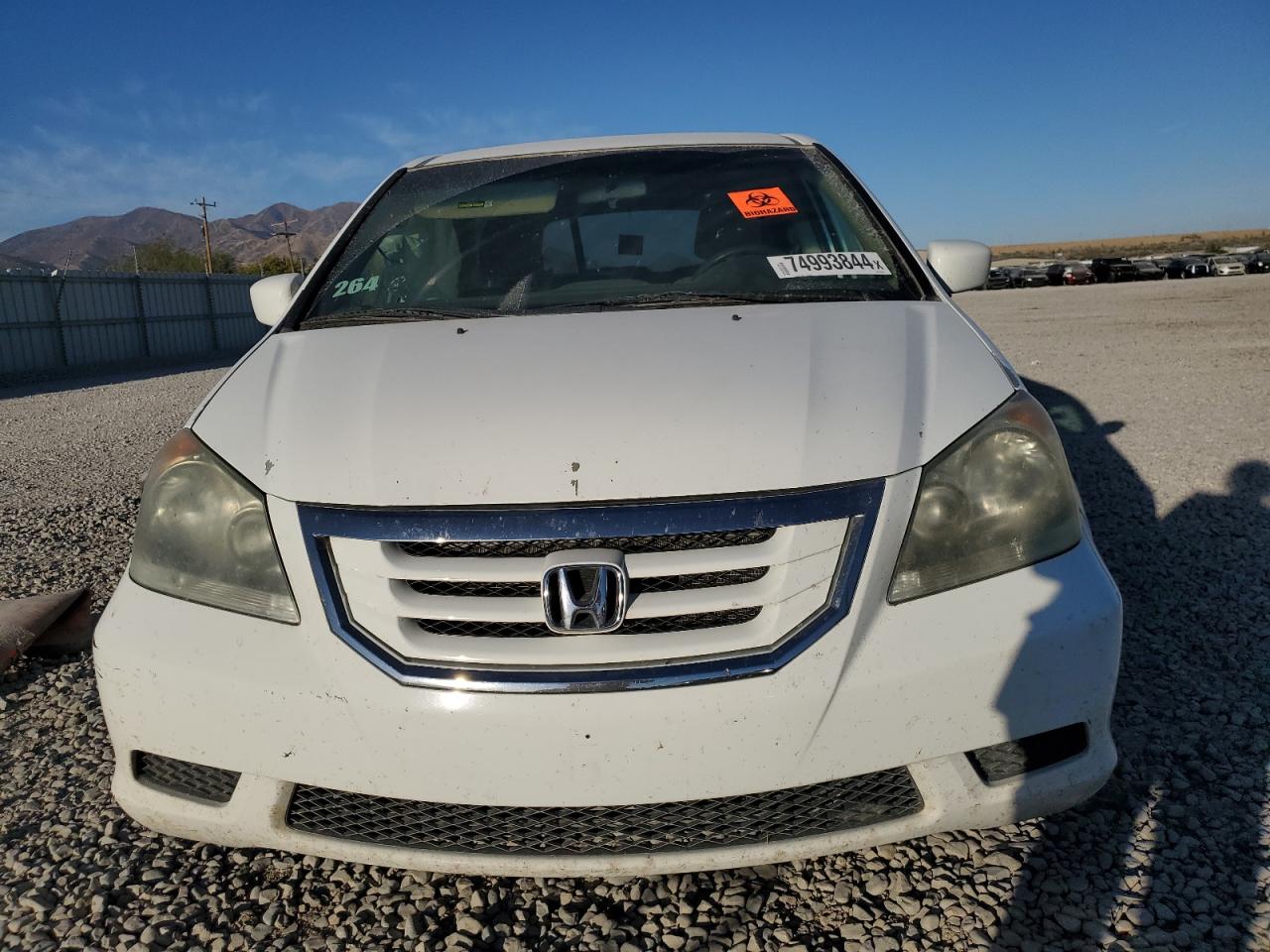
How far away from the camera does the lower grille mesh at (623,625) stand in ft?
A: 5.13

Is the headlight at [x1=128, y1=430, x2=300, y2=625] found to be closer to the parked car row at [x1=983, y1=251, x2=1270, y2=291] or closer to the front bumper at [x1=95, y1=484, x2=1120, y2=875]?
the front bumper at [x1=95, y1=484, x2=1120, y2=875]

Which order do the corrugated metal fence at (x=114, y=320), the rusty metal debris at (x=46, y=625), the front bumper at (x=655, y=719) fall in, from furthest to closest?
the corrugated metal fence at (x=114, y=320), the rusty metal debris at (x=46, y=625), the front bumper at (x=655, y=719)

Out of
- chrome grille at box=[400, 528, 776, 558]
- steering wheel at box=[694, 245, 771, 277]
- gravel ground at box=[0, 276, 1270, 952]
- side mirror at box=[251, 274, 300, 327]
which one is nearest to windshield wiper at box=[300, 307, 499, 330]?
side mirror at box=[251, 274, 300, 327]

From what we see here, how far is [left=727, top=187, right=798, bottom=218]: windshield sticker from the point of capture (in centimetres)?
276

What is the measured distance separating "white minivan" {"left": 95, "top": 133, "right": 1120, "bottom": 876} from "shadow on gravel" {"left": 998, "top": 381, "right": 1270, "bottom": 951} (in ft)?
0.97

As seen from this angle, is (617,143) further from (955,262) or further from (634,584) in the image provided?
(634,584)

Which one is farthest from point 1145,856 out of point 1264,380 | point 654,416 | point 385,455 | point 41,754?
point 1264,380

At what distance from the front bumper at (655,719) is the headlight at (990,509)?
35 millimetres

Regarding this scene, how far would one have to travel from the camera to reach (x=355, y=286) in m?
2.65

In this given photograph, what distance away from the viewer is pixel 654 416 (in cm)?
170

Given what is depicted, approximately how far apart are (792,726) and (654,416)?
23.6 inches

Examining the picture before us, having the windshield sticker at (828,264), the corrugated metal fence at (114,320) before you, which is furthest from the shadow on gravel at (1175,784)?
the corrugated metal fence at (114,320)

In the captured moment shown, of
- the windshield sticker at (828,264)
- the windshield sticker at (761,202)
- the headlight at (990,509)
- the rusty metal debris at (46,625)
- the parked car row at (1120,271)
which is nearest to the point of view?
the headlight at (990,509)

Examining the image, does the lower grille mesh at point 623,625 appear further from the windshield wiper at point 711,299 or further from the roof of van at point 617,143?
the roof of van at point 617,143
